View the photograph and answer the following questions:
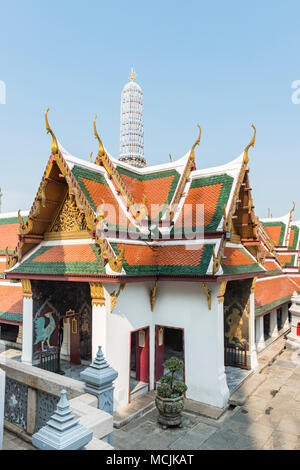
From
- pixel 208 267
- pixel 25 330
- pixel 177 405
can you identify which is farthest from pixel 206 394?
pixel 25 330

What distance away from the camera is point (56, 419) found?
3.55 m

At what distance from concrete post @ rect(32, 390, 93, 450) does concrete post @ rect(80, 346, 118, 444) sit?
198 centimetres

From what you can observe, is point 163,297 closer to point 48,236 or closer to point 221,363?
point 221,363

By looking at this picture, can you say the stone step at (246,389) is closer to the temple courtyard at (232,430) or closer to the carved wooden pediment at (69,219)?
the temple courtyard at (232,430)

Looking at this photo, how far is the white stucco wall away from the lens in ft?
29.8

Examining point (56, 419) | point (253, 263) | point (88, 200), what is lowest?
point (56, 419)

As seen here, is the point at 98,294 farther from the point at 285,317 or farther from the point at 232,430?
the point at 285,317

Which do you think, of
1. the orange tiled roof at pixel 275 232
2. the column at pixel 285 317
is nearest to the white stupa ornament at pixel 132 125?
the orange tiled roof at pixel 275 232

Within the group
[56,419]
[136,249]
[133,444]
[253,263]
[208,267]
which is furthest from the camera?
[253,263]

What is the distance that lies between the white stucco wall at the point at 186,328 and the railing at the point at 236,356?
3.06 metres

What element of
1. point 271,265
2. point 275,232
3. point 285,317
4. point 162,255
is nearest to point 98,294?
point 162,255

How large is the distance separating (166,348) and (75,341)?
181 inches

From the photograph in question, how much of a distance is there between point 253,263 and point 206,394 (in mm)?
5452

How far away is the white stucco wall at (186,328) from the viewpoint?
9078mm
